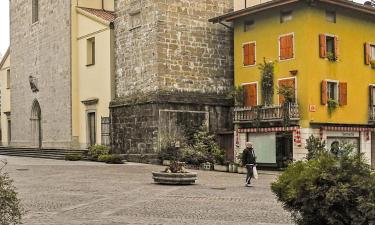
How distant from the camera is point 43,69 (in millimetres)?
42719

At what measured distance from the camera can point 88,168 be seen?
27375 mm

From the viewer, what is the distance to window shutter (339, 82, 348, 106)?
3047 centimetres

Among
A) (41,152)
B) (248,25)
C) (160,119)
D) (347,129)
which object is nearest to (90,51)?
(41,152)

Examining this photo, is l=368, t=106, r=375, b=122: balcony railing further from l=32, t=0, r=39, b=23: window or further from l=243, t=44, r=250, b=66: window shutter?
l=32, t=0, r=39, b=23: window

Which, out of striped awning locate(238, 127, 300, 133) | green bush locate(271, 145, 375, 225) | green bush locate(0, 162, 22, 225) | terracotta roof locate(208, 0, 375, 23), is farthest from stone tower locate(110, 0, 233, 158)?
green bush locate(0, 162, 22, 225)

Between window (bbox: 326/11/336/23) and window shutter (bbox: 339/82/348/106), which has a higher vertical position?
window (bbox: 326/11/336/23)

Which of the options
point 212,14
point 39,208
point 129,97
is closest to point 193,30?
point 212,14

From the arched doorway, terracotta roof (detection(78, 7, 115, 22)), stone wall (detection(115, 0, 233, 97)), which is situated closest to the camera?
stone wall (detection(115, 0, 233, 97))

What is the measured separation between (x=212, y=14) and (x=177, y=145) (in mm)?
8314

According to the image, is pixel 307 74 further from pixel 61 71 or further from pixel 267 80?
pixel 61 71

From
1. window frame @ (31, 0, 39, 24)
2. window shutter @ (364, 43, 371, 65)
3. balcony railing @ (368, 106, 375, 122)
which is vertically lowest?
balcony railing @ (368, 106, 375, 122)

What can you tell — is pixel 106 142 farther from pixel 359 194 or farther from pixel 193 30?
pixel 359 194

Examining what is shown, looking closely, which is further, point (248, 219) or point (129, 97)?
point (129, 97)

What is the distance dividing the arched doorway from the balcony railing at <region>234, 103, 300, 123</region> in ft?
56.6
